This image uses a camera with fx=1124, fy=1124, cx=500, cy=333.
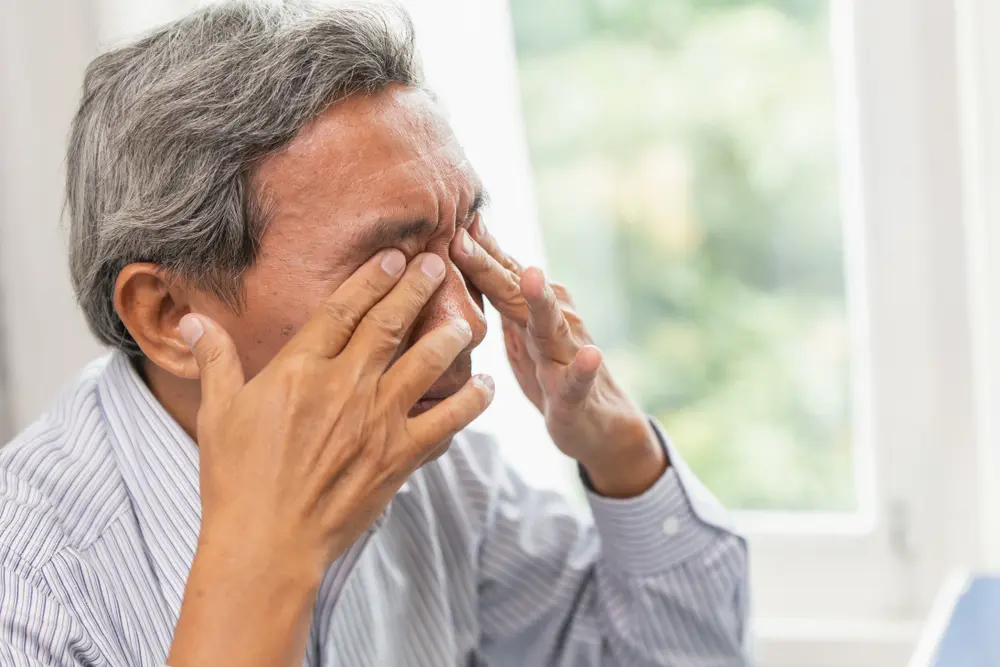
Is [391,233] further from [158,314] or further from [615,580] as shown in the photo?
[615,580]

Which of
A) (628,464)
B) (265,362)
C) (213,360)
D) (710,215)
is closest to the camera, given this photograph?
(213,360)

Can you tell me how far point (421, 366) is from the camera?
3.83ft

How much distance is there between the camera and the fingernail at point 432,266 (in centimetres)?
122

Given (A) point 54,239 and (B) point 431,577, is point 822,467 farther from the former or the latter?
(A) point 54,239

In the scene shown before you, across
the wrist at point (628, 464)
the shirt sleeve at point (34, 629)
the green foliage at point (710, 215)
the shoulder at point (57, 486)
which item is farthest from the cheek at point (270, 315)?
the green foliage at point (710, 215)

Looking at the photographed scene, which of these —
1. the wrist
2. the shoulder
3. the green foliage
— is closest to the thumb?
the shoulder

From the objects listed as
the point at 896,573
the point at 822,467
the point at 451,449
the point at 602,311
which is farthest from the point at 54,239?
the point at 896,573

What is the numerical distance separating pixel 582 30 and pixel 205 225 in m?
1.16

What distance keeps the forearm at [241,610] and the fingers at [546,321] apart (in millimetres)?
407

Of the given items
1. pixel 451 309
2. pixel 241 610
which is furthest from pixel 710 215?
pixel 241 610

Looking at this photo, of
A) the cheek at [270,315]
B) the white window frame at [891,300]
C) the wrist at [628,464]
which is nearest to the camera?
the cheek at [270,315]

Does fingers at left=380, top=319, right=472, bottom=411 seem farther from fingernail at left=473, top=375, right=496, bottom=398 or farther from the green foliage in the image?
the green foliage

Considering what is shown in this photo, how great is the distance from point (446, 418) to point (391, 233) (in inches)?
8.5

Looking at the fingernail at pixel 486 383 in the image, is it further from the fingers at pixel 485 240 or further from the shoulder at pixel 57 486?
the shoulder at pixel 57 486
